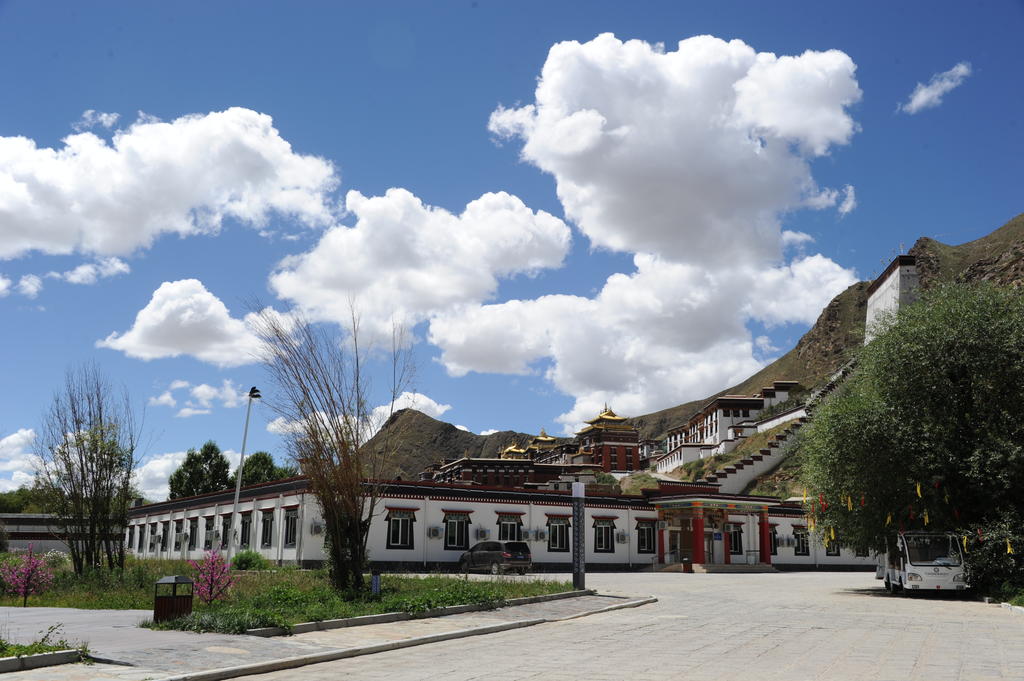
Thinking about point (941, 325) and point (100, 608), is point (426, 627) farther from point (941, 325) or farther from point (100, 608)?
point (941, 325)

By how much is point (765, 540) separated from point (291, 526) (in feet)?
98.9

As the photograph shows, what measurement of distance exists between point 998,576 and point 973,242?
159 meters

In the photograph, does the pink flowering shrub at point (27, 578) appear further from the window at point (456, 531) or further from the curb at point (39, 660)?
the window at point (456, 531)

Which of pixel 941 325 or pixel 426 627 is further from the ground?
pixel 941 325

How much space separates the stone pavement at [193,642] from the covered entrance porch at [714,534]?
31.6m

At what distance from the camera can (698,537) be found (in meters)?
49.4

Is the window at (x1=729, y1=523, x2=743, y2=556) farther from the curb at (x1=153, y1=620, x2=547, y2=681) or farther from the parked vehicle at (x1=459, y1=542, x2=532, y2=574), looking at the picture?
the curb at (x1=153, y1=620, x2=547, y2=681)

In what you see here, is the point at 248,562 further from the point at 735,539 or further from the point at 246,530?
the point at 735,539

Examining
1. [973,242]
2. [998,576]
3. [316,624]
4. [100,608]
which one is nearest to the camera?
[316,624]

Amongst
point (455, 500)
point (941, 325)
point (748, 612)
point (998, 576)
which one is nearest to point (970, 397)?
point (941, 325)

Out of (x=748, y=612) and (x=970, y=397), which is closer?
(x=748, y=612)

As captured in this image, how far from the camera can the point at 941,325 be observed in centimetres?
2648

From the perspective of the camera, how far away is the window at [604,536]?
48031mm

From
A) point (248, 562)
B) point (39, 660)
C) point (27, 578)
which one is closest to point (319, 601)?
point (39, 660)
